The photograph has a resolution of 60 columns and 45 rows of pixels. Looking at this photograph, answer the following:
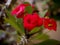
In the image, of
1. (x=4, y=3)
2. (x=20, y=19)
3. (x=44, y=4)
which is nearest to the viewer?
(x=20, y=19)

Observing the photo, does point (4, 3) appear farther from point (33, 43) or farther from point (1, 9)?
point (33, 43)

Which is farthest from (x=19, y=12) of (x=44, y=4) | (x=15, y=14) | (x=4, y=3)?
(x=44, y=4)

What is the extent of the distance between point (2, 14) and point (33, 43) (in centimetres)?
17

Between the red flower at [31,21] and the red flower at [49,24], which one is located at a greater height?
Result: the red flower at [31,21]

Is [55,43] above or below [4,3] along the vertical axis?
below

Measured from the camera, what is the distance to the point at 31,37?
636mm

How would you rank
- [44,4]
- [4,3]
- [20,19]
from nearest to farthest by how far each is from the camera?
1. [20,19]
2. [4,3]
3. [44,4]

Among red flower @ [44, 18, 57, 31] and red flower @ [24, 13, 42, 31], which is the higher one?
red flower @ [24, 13, 42, 31]

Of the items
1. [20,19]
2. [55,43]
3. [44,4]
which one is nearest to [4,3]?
[20,19]

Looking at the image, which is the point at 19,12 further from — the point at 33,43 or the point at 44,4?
the point at 44,4

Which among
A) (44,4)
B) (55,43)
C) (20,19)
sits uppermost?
(20,19)

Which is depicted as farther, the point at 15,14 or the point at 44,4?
the point at 44,4

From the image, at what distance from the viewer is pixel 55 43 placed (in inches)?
26.0

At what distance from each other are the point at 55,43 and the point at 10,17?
201 mm
